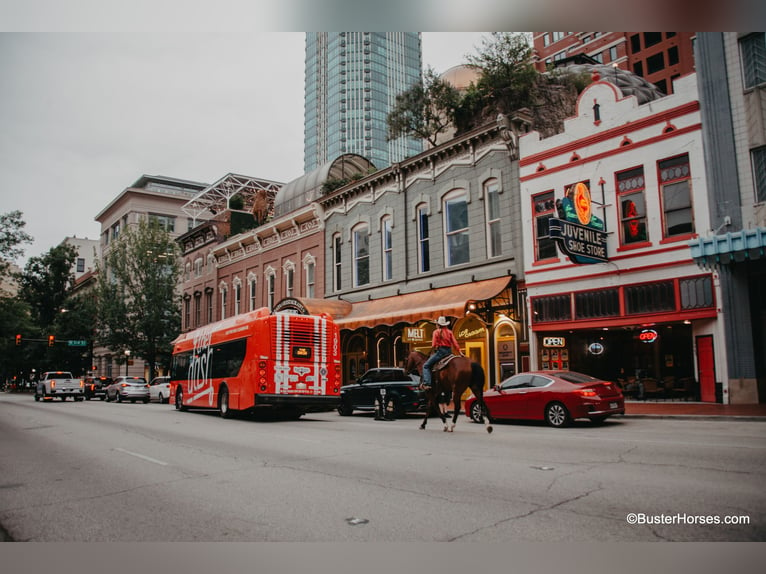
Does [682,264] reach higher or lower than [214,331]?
higher

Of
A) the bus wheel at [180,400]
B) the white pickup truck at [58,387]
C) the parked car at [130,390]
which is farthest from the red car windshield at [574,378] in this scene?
the white pickup truck at [58,387]

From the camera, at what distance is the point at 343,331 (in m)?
31.2

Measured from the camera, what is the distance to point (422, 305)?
24922 millimetres

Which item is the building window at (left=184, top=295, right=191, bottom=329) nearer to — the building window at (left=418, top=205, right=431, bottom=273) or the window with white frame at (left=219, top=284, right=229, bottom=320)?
the window with white frame at (left=219, top=284, right=229, bottom=320)

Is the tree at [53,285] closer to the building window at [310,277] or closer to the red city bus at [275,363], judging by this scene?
the building window at [310,277]

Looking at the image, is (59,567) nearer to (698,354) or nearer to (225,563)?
(225,563)

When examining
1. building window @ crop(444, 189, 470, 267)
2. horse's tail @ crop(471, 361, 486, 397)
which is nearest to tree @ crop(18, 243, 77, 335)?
building window @ crop(444, 189, 470, 267)

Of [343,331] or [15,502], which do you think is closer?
[15,502]

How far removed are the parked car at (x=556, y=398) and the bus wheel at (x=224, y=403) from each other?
28.6 ft

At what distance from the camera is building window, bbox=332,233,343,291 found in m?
32.2

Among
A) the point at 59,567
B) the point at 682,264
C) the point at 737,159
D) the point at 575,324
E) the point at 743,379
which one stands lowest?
the point at 59,567

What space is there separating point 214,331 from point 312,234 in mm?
13431

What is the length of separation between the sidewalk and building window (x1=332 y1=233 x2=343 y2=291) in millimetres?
16893

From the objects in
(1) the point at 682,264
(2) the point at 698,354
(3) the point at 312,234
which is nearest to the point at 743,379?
(2) the point at 698,354
